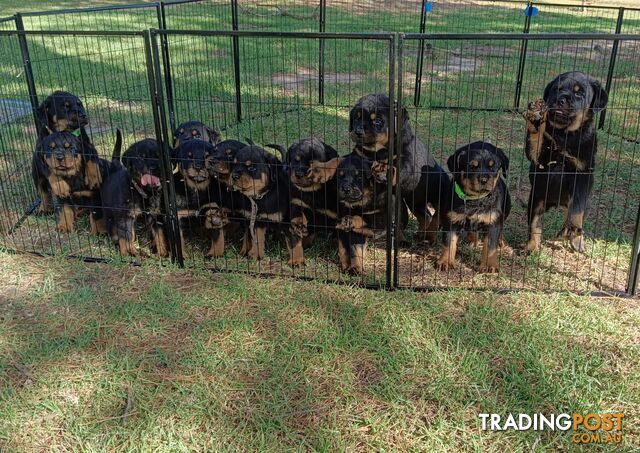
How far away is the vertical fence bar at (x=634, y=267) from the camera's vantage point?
4056 millimetres

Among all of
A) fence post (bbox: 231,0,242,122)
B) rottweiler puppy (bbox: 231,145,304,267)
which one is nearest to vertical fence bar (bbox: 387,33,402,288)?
rottweiler puppy (bbox: 231,145,304,267)

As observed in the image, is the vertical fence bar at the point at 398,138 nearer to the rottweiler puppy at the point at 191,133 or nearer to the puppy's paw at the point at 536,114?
the puppy's paw at the point at 536,114

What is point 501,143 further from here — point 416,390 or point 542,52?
point 542,52

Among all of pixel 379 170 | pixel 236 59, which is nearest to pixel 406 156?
pixel 379 170

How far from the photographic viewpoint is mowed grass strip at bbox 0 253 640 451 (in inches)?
119

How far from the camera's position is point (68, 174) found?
4.95m

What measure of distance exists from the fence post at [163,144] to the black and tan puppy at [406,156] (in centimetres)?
139

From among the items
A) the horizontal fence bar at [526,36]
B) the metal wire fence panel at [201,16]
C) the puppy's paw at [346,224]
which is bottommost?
the puppy's paw at [346,224]

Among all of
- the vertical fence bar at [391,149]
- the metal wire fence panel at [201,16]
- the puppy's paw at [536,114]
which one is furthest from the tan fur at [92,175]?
the metal wire fence panel at [201,16]

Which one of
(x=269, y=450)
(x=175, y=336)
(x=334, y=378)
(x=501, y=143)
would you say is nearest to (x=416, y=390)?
(x=334, y=378)

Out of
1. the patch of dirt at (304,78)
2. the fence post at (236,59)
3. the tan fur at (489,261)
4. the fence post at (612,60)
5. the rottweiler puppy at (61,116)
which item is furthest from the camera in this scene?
the patch of dirt at (304,78)

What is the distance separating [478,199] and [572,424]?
1716mm

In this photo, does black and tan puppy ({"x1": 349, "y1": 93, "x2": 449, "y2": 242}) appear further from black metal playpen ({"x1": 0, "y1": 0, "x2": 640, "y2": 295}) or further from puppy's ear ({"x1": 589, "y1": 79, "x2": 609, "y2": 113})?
puppy's ear ({"x1": 589, "y1": 79, "x2": 609, "y2": 113})

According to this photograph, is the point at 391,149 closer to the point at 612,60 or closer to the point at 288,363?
the point at 288,363
